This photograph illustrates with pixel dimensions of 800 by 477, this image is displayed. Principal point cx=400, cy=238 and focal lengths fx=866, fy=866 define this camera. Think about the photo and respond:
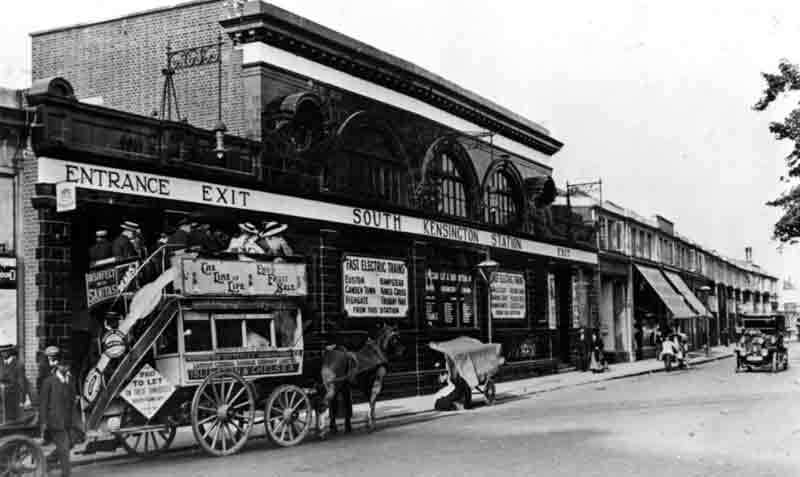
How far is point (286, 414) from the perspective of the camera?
13.1 metres

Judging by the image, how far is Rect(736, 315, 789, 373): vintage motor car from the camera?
99.0 feet

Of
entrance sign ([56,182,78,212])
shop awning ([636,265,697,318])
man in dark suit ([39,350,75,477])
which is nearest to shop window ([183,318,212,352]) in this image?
man in dark suit ([39,350,75,477])

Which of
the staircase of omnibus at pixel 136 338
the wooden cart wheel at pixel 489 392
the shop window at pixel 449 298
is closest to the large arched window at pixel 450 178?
the shop window at pixel 449 298

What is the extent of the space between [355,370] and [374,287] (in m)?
7.03

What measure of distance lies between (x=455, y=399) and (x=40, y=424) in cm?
1098

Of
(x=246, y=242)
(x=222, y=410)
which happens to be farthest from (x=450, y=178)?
(x=222, y=410)

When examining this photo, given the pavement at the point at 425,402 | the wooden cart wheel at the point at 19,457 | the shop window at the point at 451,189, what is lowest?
the pavement at the point at 425,402

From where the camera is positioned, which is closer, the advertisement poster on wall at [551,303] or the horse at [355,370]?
the horse at [355,370]

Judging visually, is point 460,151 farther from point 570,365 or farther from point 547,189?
point 570,365

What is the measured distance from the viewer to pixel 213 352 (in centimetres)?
1229

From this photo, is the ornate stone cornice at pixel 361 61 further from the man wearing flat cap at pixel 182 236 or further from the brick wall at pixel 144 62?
the man wearing flat cap at pixel 182 236

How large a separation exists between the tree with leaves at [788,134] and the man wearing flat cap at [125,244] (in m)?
22.3

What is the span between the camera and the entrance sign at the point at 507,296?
28391 millimetres

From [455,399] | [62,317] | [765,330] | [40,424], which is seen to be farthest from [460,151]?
[40,424]
